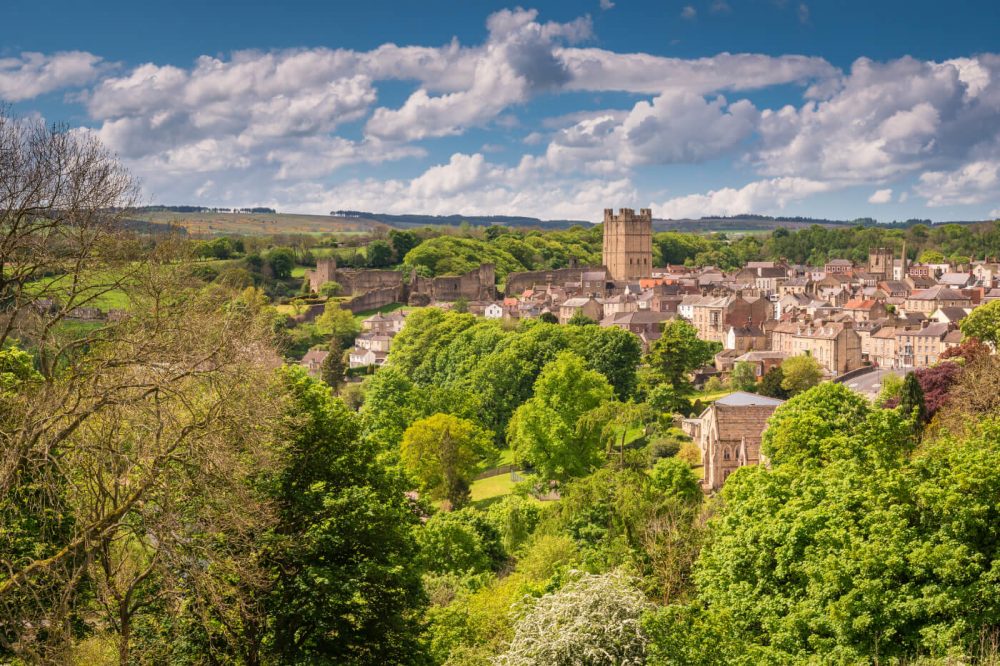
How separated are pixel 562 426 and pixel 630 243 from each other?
263ft

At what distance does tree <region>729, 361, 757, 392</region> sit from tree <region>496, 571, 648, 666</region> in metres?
43.3

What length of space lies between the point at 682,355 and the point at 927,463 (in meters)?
37.7

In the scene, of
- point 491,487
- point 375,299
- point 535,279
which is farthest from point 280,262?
point 491,487

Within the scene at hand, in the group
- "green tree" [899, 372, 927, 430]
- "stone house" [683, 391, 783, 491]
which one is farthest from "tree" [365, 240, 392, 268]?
"green tree" [899, 372, 927, 430]

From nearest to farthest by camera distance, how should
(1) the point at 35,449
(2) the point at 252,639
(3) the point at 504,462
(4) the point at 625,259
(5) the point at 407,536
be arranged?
(1) the point at 35,449 → (2) the point at 252,639 → (5) the point at 407,536 → (3) the point at 504,462 → (4) the point at 625,259

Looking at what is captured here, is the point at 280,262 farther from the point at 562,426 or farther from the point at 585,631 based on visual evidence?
the point at 585,631

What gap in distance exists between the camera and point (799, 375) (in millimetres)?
51562

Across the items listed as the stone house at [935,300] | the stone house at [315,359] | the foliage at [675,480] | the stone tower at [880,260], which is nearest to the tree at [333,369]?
the stone house at [315,359]

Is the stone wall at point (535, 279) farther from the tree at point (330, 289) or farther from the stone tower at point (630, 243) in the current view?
the tree at point (330, 289)

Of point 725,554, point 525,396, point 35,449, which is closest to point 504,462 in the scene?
point 525,396

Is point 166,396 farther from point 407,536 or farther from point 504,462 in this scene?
point 504,462

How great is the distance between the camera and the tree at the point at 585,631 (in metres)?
11.6

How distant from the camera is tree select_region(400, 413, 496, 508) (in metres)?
37.3

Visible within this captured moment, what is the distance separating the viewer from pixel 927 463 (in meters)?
15.4
